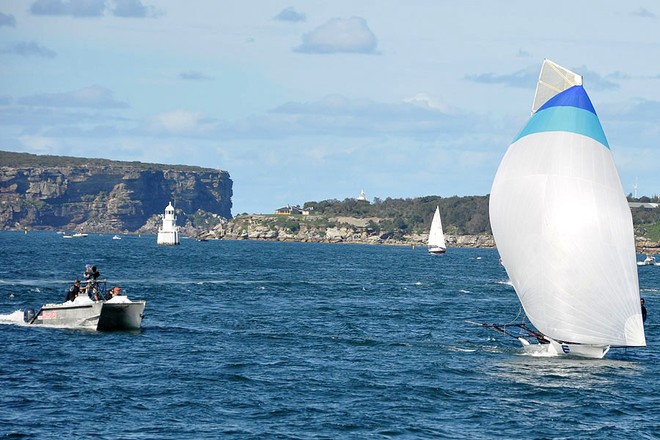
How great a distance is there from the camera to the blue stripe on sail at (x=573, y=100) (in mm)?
45406

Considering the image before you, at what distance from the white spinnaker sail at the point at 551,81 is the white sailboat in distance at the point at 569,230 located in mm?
58

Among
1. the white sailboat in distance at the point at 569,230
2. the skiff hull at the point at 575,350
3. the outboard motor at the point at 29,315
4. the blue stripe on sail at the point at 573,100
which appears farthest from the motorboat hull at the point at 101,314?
the blue stripe on sail at the point at 573,100

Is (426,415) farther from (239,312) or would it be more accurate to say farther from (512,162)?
(239,312)

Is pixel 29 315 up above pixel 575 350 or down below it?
above

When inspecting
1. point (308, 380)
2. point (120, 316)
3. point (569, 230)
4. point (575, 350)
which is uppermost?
point (569, 230)

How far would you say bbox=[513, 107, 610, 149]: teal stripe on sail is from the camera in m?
44.7

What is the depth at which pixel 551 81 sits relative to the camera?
154 ft

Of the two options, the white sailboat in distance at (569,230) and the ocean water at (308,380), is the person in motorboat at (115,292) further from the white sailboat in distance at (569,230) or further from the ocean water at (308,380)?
the white sailboat in distance at (569,230)

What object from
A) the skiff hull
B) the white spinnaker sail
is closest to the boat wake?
the skiff hull

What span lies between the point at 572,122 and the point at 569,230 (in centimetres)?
442

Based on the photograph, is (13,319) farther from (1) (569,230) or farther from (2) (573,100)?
(2) (573,100)

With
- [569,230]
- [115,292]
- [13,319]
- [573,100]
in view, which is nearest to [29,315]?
[13,319]

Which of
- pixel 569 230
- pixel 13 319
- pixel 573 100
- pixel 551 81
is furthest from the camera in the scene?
pixel 13 319

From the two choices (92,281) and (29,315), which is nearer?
(92,281)
